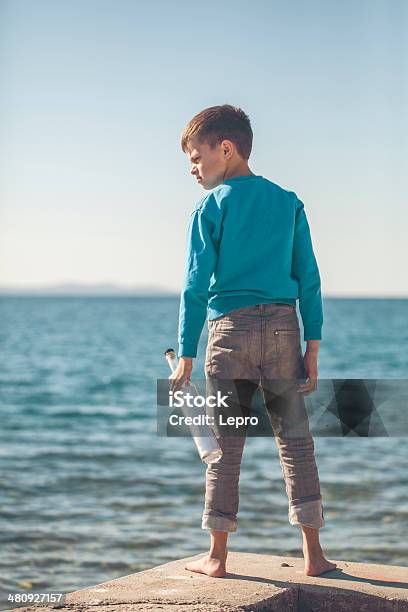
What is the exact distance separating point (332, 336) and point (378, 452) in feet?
114

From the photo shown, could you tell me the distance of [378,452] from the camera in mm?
11719

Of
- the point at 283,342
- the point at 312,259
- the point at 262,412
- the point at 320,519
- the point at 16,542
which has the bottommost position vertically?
the point at 16,542

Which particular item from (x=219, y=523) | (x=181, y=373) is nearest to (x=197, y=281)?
(x=181, y=373)

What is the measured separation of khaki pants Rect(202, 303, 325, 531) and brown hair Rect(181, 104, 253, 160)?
2.00 ft

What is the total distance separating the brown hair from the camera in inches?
144

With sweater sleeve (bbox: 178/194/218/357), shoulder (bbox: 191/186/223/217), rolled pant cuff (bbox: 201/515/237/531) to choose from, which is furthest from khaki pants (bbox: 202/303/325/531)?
shoulder (bbox: 191/186/223/217)

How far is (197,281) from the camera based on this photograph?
354 cm

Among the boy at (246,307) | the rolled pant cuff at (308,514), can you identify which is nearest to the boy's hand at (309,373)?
the boy at (246,307)

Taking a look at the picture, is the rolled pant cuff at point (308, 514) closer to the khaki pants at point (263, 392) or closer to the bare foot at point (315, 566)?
the khaki pants at point (263, 392)

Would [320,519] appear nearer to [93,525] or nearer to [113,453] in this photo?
[93,525]

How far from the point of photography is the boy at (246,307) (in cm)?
355

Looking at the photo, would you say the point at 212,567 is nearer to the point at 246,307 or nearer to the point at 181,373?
the point at 181,373

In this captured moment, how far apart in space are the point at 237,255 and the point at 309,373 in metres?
0.48

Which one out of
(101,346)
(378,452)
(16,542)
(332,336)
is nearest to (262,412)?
(16,542)
